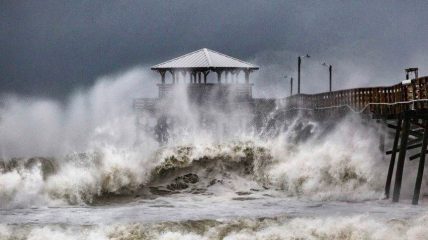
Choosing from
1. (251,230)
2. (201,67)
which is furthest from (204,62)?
(251,230)

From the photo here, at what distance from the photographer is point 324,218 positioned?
18.9m

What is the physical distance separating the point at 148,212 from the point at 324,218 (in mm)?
6245

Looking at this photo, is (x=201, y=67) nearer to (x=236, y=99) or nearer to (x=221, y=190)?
(x=236, y=99)

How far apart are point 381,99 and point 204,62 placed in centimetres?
2058

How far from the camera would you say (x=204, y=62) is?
45125 mm

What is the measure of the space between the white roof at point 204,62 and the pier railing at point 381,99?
11.1 m

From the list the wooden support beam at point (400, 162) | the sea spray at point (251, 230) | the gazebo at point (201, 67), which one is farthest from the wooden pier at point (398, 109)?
the gazebo at point (201, 67)

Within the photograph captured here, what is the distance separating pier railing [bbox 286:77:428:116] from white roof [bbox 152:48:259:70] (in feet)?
36.5

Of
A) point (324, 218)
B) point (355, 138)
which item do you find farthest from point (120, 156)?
point (324, 218)

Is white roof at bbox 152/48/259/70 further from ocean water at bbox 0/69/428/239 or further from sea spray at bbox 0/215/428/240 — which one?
sea spray at bbox 0/215/428/240

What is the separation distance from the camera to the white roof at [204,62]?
147ft

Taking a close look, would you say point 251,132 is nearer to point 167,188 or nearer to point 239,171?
point 239,171

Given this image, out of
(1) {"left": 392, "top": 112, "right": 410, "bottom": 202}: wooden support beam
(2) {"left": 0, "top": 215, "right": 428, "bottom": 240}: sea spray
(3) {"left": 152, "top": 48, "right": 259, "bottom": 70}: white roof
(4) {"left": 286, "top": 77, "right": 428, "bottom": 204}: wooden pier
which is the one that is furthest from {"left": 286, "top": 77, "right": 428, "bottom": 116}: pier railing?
(3) {"left": 152, "top": 48, "right": 259, "bottom": 70}: white roof

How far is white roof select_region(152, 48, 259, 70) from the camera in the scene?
147ft
